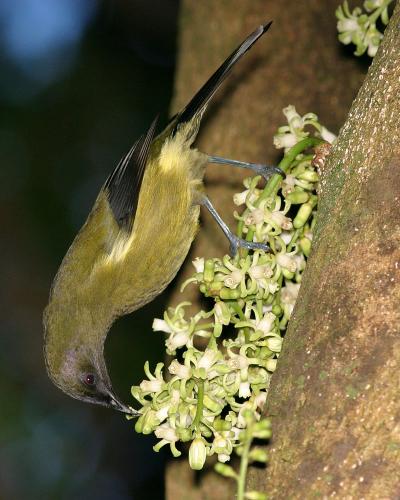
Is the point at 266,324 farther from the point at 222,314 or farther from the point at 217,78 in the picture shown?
the point at 217,78

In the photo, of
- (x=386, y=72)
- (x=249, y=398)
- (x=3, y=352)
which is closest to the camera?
(x=386, y=72)

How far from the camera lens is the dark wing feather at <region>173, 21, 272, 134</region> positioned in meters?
3.33

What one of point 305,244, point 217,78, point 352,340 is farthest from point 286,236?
point 217,78

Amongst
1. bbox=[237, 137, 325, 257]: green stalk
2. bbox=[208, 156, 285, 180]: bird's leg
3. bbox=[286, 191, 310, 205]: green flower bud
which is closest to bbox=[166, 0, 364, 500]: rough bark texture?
bbox=[208, 156, 285, 180]: bird's leg

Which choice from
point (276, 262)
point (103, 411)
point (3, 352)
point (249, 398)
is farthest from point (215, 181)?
point (103, 411)

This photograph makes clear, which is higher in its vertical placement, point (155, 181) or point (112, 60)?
point (155, 181)

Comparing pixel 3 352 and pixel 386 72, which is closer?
pixel 386 72

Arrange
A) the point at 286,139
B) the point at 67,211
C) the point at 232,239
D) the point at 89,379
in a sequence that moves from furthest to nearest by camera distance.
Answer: the point at 67,211 → the point at 89,379 → the point at 232,239 → the point at 286,139

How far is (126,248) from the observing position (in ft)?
12.5

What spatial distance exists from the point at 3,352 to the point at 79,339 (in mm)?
3383

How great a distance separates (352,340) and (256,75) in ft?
7.00

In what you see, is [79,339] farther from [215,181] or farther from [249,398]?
[249,398]

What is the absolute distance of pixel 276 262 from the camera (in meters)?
2.40

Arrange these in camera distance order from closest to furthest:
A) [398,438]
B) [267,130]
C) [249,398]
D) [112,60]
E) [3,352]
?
1. [398,438]
2. [249,398]
3. [267,130]
4. [3,352]
5. [112,60]
